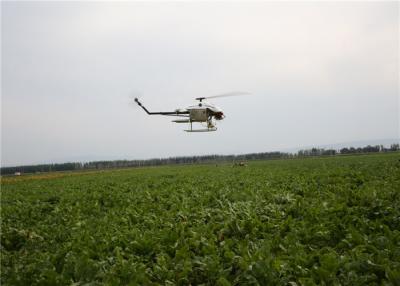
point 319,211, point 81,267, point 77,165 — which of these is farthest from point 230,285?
point 77,165

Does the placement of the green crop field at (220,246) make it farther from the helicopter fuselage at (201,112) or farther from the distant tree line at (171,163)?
the distant tree line at (171,163)

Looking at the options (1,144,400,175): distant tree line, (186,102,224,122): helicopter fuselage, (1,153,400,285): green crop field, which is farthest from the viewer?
(1,144,400,175): distant tree line

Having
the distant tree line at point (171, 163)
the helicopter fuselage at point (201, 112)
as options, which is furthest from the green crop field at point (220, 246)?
the distant tree line at point (171, 163)

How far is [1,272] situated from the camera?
19.5ft

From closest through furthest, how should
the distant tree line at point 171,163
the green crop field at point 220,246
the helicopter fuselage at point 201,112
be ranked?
1. the green crop field at point 220,246
2. the helicopter fuselage at point 201,112
3. the distant tree line at point 171,163

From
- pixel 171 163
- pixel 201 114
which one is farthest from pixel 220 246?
pixel 171 163

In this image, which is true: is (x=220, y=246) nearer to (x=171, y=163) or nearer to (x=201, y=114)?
(x=201, y=114)

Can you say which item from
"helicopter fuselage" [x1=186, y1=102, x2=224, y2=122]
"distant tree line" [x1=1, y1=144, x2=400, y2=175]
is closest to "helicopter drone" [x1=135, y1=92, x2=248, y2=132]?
"helicopter fuselage" [x1=186, y1=102, x2=224, y2=122]

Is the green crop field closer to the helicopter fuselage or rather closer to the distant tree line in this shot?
the helicopter fuselage

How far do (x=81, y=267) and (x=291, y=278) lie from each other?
351cm

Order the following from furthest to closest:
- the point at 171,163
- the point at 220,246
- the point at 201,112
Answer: the point at 171,163, the point at 201,112, the point at 220,246

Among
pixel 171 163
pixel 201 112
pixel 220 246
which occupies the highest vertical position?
pixel 201 112

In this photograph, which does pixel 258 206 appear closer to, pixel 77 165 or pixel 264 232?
pixel 264 232

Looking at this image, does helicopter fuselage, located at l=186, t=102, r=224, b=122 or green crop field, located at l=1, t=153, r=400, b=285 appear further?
helicopter fuselage, located at l=186, t=102, r=224, b=122
